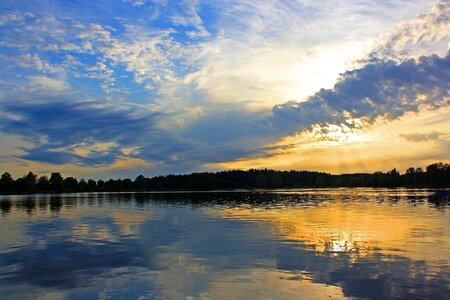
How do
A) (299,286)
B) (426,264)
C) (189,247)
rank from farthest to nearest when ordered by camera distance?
(189,247), (426,264), (299,286)

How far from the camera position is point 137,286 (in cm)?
1725

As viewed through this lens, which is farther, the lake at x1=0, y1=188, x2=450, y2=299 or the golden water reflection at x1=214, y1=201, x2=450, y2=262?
the golden water reflection at x1=214, y1=201, x2=450, y2=262

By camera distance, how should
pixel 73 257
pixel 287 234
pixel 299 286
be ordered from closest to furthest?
pixel 299 286
pixel 73 257
pixel 287 234

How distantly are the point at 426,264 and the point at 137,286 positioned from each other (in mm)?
13950

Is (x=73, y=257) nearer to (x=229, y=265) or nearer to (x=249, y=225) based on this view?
(x=229, y=265)

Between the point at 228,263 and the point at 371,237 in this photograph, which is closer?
the point at 228,263

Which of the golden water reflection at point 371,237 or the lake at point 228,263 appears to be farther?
the golden water reflection at point 371,237

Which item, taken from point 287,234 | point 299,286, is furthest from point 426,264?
point 287,234

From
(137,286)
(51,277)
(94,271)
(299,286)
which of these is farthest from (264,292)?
(51,277)

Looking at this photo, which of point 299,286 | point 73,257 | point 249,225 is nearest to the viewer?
point 299,286

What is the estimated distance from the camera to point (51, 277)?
1944 centimetres

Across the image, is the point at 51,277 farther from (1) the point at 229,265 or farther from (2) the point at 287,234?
(2) the point at 287,234

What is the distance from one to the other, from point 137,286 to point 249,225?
934 inches

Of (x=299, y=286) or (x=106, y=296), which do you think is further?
(x=299, y=286)
